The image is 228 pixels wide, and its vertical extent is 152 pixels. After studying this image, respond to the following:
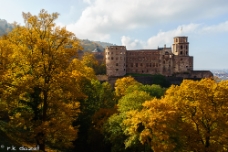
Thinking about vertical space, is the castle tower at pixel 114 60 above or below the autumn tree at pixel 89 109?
above

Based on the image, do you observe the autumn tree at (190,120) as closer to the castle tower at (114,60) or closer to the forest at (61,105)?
the forest at (61,105)

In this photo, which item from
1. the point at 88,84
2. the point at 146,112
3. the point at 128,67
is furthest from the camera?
the point at 128,67

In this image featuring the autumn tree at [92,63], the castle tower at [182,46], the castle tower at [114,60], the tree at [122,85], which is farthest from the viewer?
the castle tower at [182,46]

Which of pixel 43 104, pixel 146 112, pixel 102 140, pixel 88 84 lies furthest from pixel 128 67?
pixel 43 104

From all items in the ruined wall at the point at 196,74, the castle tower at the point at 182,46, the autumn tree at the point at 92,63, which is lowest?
the ruined wall at the point at 196,74

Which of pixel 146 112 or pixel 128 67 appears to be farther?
pixel 128 67

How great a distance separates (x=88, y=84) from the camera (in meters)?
45.0

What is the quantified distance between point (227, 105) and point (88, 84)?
27.9 meters

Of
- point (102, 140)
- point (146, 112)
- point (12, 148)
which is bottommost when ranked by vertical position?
point (102, 140)

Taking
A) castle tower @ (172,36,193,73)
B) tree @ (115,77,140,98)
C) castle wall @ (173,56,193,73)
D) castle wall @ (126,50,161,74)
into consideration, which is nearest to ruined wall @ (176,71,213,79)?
castle tower @ (172,36,193,73)

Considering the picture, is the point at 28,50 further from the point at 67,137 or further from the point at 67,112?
the point at 67,137

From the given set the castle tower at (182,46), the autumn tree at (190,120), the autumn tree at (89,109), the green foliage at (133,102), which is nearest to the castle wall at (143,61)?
the castle tower at (182,46)

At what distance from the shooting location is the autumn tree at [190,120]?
71.5ft

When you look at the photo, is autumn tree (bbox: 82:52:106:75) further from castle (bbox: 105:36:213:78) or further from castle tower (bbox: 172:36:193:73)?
castle tower (bbox: 172:36:193:73)
